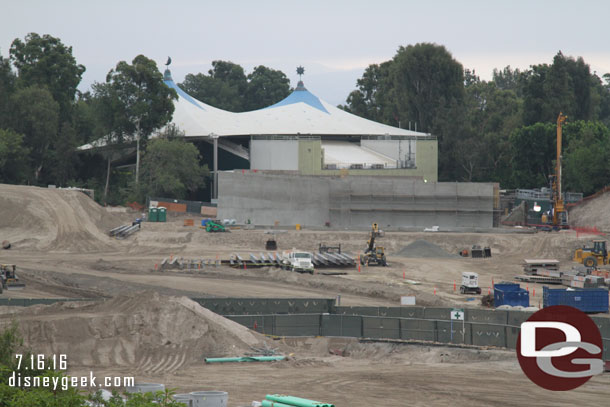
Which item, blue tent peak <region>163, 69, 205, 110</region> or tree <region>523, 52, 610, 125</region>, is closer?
tree <region>523, 52, 610, 125</region>

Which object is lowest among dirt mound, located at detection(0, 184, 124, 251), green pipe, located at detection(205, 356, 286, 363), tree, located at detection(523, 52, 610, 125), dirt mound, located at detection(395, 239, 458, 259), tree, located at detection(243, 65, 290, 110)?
green pipe, located at detection(205, 356, 286, 363)

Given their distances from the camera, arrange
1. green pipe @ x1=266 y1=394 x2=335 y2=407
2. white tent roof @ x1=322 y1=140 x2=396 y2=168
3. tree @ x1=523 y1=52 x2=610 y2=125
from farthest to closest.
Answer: tree @ x1=523 y1=52 x2=610 y2=125
white tent roof @ x1=322 y1=140 x2=396 y2=168
green pipe @ x1=266 y1=394 x2=335 y2=407

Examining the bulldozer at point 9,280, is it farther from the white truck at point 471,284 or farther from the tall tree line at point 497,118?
the tall tree line at point 497,118

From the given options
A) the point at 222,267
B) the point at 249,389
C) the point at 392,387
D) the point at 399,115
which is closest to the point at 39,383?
the point at 249,389

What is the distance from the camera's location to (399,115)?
125m

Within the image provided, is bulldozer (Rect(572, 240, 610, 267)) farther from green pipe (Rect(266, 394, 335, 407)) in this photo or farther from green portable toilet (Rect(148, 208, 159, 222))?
green pipe (Rect(266, 394, 335, 407))

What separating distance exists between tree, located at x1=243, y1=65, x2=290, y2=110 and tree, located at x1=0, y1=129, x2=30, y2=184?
275ft

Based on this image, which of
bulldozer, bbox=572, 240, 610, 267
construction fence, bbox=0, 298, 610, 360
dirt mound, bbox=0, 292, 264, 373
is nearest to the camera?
dirt mound, bbox=0, 292, 264, 373

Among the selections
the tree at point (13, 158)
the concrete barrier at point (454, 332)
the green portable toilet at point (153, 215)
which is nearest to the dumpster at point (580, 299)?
the concrete barrier at point (454, 332)

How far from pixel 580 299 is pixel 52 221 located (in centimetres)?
4476

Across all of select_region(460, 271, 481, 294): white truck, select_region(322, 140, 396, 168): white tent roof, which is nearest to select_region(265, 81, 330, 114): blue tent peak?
select_region(322, 140, 396, 168): white tent roof

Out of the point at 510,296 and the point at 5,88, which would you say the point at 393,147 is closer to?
the point at 5,88

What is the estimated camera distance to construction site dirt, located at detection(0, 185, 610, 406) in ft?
94.2

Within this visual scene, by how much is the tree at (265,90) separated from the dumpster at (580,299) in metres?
137
